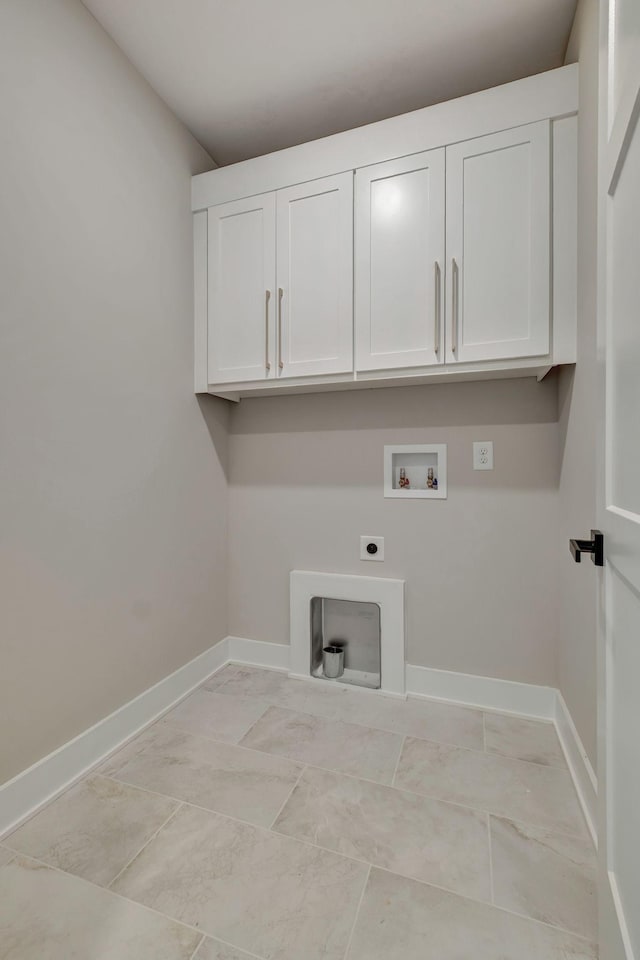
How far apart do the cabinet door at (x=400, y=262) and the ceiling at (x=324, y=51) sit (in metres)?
0.37

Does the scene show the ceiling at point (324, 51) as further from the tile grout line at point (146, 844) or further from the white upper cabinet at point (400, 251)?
the tile grout line at point (146, 844)

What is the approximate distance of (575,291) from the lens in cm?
158

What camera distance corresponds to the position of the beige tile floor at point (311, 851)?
1.02 metres

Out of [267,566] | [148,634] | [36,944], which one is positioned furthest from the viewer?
[267,566]

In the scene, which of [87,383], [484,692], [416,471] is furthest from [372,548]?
[87,383]

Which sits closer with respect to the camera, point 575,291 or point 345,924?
point 345,924

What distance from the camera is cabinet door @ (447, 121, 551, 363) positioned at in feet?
5.31

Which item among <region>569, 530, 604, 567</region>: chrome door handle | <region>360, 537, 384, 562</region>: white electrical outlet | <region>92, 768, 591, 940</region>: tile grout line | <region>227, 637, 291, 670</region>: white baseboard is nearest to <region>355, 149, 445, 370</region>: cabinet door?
<region>360, 537, 384, 562</region>: white electrical outlet

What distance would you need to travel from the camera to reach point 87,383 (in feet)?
5.22

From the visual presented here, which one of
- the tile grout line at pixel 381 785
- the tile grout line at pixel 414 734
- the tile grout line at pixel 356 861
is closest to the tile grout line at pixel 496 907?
the tile grout line at pixel 356 861

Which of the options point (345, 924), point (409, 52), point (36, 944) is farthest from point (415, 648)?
point (409, 52)

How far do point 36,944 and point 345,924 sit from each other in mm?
705

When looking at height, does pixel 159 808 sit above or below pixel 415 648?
below

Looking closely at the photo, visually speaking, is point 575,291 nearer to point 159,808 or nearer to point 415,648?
point 415,648
